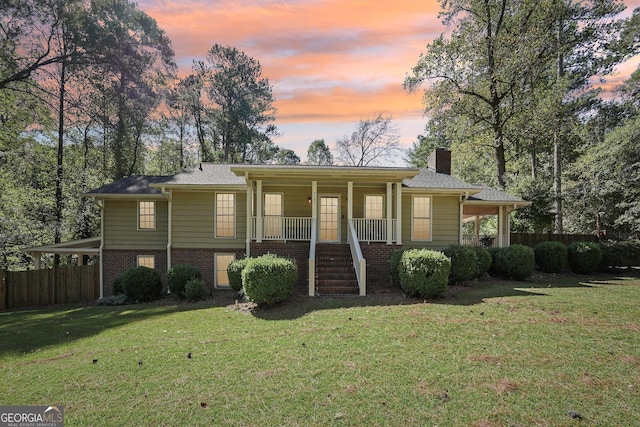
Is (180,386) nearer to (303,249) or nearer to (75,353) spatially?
(75,353)

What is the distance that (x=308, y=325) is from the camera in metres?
6.89

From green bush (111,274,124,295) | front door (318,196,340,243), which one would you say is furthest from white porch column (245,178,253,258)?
green bush (111,274,124,295)

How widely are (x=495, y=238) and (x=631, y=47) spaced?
16604mm

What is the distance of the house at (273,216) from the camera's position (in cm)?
1190

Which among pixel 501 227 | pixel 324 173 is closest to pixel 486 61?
pixel 501 227

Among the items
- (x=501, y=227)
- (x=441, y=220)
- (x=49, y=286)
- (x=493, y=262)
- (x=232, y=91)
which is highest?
(x=232, y=91)

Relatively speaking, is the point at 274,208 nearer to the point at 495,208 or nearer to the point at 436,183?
the point at 436,183

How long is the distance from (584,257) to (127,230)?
18860mm

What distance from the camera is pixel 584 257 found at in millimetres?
13758

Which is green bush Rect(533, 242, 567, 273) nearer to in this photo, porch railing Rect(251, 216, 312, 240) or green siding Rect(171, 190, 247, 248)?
porch railing Rect(251, 216, 312, 240)

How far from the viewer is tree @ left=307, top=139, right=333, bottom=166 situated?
Answer: 39062 mm

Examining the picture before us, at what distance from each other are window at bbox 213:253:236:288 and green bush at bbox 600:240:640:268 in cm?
1596

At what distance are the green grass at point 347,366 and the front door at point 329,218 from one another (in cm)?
572

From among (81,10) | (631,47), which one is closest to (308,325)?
(81,10)
